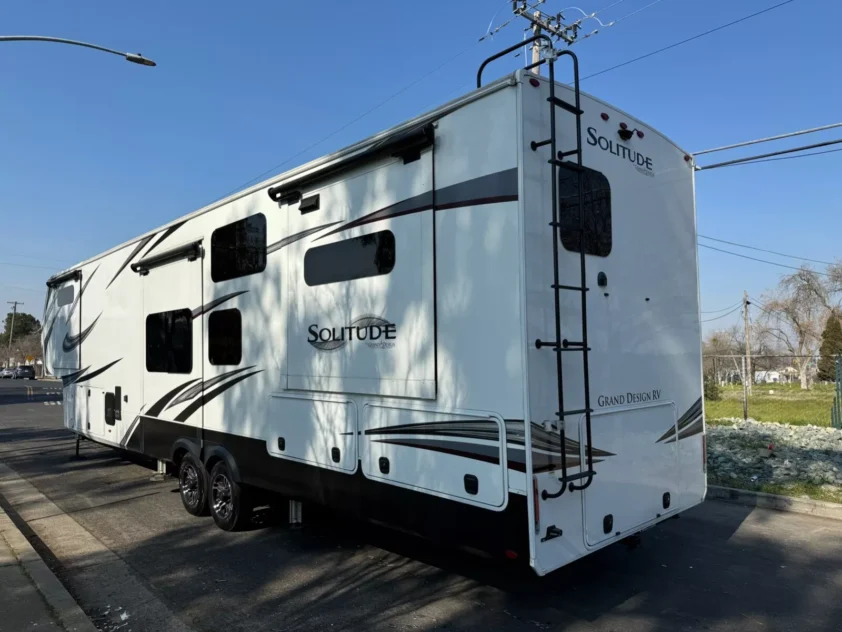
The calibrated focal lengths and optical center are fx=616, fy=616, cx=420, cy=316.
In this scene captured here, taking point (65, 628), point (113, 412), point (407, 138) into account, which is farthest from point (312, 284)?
point (113, 412)

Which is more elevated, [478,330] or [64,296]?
[64,296]

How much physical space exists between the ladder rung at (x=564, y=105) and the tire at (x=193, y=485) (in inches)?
202

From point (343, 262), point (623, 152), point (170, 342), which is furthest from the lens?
point (170, 342)

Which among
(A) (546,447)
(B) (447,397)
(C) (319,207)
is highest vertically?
(C) (319,207)

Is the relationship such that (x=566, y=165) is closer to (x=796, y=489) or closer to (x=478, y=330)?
(x=478, y=330)

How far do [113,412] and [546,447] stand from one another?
24.0 feet

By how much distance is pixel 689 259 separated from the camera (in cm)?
522

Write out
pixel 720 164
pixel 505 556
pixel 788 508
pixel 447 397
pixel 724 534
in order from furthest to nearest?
pixel 720 164
pixel 788 508
pixel 724 534
pixel 447 397
pixel 505 556

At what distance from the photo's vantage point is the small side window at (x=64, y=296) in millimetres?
10695

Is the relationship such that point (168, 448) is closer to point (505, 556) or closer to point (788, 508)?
point (505, 556)

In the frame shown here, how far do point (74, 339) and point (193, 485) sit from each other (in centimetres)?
506

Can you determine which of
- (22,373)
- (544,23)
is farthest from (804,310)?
(22,373)

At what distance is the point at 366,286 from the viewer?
4.54 m

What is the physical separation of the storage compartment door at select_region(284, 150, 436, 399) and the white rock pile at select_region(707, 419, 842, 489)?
564 centimetres
